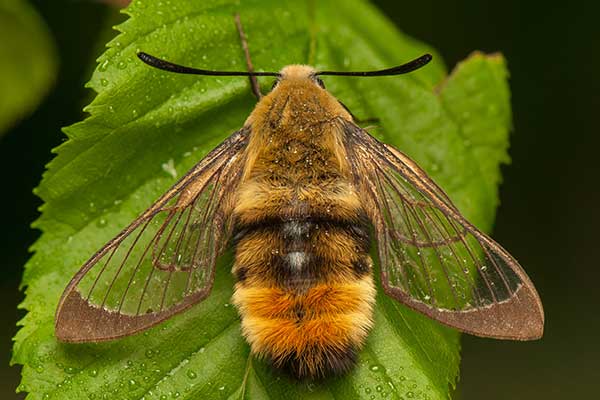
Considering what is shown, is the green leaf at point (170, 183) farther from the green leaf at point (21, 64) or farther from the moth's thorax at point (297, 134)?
the green leaf at point (21, 64)

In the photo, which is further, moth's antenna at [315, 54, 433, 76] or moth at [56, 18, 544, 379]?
moth's antenna at [315, 54, 433, 76]

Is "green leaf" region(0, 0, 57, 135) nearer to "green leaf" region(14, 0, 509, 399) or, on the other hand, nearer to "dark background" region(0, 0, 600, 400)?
"dark background" region(0, 0, 600, 400)

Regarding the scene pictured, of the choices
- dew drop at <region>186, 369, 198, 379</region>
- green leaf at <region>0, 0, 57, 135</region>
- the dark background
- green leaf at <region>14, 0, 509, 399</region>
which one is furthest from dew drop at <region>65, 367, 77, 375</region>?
the dark background

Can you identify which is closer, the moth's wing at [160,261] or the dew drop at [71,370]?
the moth's wing at [160,261]

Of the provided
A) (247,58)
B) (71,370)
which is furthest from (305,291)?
(247,58)

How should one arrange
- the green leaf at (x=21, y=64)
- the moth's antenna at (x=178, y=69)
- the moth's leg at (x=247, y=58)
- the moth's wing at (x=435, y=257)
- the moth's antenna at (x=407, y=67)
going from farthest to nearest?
the green leaf at (x=21, y=64)
the moth's leg at (x=247, y=58)
the moth's antenna at (x=407, y=67)
the moth's antenna at (x=178, y=69)
the moth's wing at (x=435, y=257)

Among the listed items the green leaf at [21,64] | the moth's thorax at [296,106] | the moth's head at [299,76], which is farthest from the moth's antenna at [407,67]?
the green leaf at [21,64]

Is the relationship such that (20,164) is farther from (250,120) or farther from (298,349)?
(298,349)

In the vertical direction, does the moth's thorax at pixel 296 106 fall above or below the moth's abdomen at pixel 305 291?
above
